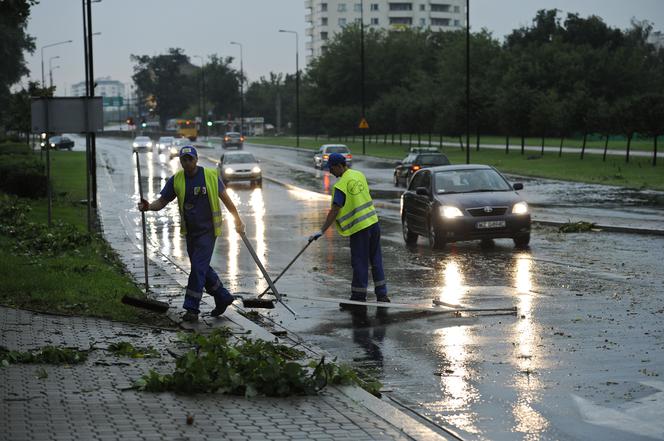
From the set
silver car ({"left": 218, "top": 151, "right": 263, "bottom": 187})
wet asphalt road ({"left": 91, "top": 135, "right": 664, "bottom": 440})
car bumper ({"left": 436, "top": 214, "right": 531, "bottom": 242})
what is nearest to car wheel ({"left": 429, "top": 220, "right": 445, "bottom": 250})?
car bumper ({"left": 436, "top": 214, "right": 531, "bottom": 242})

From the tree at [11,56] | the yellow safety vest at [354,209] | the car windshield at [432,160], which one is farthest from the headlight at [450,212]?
the tree at [11,56]

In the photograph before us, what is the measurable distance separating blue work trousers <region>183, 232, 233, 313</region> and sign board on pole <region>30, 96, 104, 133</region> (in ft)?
27.6

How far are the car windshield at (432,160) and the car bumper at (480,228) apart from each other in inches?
1026

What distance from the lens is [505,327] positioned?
11.5 m

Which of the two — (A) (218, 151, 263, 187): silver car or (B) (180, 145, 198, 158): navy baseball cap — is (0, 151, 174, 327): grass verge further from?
(A) (218, 151, 263, 187): silver car

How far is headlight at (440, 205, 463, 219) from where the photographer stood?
20.5 meters

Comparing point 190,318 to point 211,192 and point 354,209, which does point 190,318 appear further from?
point 354,209

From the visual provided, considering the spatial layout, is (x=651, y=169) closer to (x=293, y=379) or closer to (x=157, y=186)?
(x=157, y=186)

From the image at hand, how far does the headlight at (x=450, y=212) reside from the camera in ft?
67.3

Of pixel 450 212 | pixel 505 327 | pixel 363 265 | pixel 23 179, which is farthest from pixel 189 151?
pixel 23 179

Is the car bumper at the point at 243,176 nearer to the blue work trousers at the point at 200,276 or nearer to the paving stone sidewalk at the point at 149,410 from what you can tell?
the blue work trousers at the point at 200,276

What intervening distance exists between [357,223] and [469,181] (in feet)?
28.6

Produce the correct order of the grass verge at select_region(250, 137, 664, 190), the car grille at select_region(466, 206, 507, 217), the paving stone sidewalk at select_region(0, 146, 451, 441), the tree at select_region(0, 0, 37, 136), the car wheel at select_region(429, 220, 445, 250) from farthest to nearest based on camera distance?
the tree at select_region(0, 0, 37, 136)
the grass verge at select_region(250, 137, 664, 190)
the car wheel at select_region(429, 220, 445, 250)
the car grille at select_region(466, 206, 507, 217)
the paving stone sidewalk at select_region(0, 146, 451, 441)

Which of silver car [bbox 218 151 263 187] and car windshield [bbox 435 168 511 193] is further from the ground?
car windshield [bbox 435 168 511 193]
